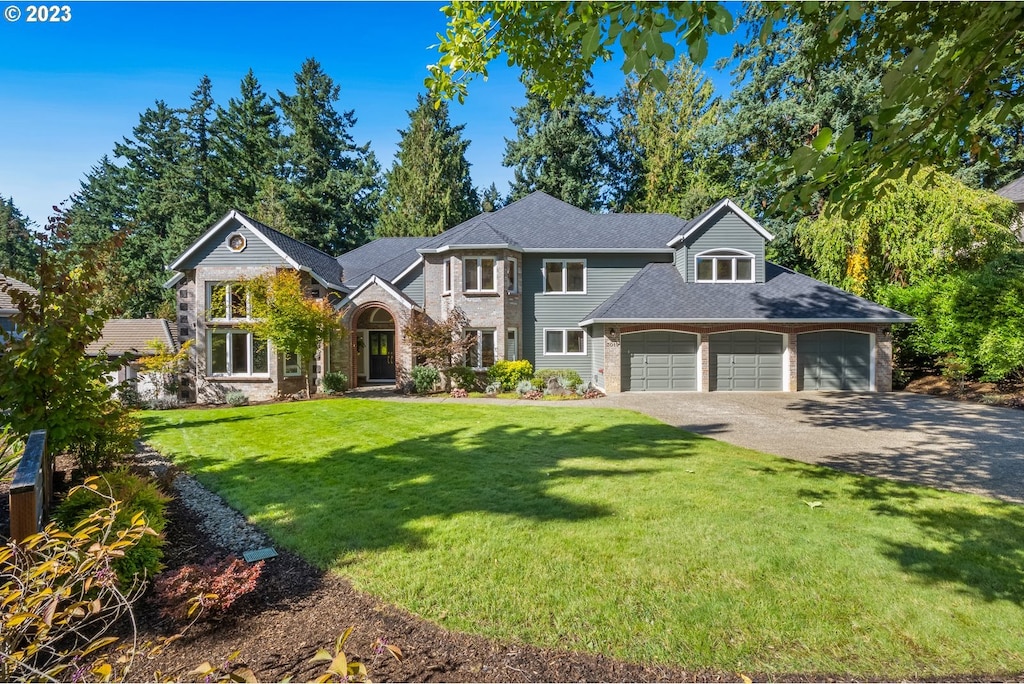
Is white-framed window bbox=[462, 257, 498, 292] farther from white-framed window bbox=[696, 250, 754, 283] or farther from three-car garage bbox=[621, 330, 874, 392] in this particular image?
white-framed window bbox=[696, 250, 754, 283]

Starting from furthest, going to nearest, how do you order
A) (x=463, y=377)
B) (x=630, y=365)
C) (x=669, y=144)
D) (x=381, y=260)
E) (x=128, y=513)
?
(x=669, y=144)
(x=381, y=260)
(x=463, y=377)
(x=630, y=365)
(x=128, y=513)

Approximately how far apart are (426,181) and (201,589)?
3703cm

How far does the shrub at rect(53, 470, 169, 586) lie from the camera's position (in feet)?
14.6

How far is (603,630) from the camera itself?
13.1 feet

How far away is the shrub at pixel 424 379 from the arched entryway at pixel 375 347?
4.03 m

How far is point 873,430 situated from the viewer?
11.9 metres

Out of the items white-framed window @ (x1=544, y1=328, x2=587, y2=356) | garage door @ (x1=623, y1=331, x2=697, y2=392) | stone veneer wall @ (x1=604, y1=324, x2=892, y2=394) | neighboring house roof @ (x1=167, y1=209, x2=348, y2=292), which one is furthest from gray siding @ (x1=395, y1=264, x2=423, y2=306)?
garage door @ (x1=623, y1=331, x2=697, y2=392)

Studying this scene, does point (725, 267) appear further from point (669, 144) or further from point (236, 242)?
point (669, 144)

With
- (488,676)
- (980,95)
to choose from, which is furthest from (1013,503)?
(488,676)

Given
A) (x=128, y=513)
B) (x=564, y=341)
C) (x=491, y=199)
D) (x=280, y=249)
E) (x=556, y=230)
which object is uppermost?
(x=491, y=199)

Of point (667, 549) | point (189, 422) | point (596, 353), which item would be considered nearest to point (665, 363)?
point (596, 353)

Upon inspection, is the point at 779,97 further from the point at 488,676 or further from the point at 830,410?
the point at 488,676

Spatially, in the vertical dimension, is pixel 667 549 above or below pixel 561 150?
below

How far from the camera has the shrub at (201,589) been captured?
3988 millimetres
